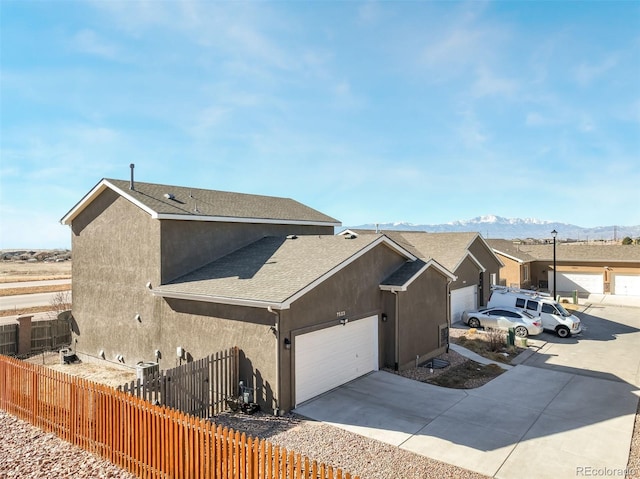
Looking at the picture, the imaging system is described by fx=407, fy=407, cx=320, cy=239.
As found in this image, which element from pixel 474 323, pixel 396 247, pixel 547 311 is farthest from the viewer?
pixel 474 323

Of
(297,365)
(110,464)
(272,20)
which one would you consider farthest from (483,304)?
(110,464)

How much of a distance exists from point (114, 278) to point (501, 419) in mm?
→ 15117

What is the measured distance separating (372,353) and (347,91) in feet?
43.6

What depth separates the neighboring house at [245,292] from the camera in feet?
40.0

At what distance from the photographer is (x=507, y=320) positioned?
23297mm

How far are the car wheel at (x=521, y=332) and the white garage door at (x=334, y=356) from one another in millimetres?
11240

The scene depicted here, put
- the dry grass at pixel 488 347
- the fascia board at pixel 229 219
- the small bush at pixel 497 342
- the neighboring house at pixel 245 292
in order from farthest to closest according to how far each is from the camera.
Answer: the small bush at pixel 497 342
the dry grass at pixel 488 347
the fascia board at pixel 229 219
the neighboring house at pixel 245 292

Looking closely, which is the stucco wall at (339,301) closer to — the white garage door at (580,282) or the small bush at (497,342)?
the small bush at (497,342)

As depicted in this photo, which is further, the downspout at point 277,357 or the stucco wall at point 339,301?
the stucco wall at point 339,301

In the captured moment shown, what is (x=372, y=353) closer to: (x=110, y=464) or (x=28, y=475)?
(x=110, y=464)

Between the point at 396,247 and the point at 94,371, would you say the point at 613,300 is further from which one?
the point at 94,371

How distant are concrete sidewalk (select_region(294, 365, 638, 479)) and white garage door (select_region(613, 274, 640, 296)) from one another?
3073 centimetres

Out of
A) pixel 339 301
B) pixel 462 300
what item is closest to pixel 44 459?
pixel 339 301

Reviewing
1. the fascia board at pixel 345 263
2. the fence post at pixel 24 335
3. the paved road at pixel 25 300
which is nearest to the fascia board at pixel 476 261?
the fascia board at pixel 345 263
